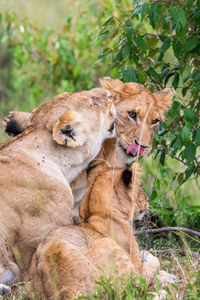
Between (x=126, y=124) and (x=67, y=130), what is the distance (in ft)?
1.85

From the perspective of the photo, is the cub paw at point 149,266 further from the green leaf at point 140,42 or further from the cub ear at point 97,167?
the green leaf at point 140,42

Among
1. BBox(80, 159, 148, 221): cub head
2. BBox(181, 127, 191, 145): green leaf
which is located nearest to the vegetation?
BBox(181, 127, 191, 145): green leaf

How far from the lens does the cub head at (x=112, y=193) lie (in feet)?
12.9

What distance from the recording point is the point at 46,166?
4215 mm

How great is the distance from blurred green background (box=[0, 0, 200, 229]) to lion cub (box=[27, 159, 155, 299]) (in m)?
0.58

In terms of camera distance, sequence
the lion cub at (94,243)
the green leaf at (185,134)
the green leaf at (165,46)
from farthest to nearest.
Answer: the green leaf at (165,46) → the green leaf at (185,134) → the lion cub at (94,243)

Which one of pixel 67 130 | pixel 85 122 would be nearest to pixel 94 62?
pixel 85 122

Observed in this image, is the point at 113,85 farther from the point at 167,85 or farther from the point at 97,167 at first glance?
the point at 97,167

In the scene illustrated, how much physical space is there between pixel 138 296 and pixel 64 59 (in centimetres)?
540

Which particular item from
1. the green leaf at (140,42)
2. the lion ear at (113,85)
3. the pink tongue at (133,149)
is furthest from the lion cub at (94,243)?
the green leaf at (140,42)

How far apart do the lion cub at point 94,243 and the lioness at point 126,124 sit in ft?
1.24

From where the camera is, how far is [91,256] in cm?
361

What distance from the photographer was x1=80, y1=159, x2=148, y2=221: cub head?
3.94 m

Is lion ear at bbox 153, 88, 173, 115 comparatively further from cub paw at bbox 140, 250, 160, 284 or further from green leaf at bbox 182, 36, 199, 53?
cub paw at bbox 140, 250, 160, 284
